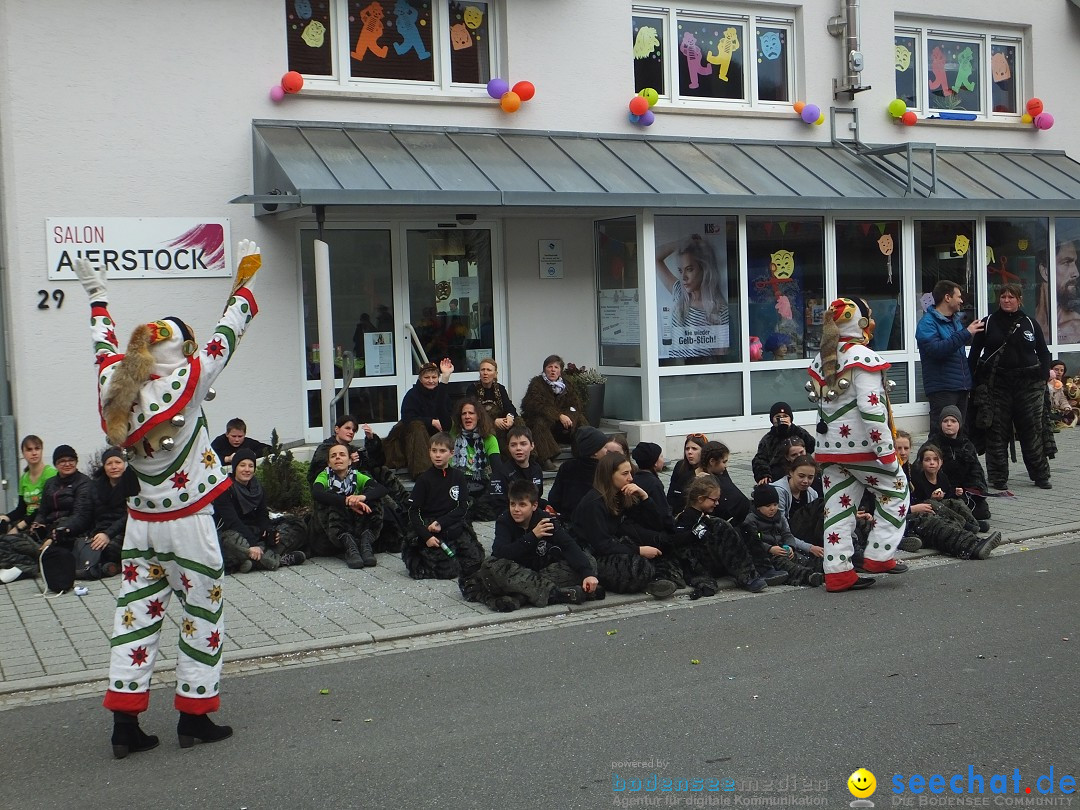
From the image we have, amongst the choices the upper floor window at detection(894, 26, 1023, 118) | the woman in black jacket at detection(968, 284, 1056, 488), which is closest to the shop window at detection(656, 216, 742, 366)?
the woman in black jacket at detection(968, 284, 1056, 488)

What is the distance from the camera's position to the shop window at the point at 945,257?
53.6 feet

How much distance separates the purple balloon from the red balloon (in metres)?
0.11

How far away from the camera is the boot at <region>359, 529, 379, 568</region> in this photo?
9.65m

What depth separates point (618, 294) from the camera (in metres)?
14.9

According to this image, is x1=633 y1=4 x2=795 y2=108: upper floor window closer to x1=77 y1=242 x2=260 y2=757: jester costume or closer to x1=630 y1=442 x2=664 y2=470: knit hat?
x1=630 y1=442 x2=664 y2=470: knit hat

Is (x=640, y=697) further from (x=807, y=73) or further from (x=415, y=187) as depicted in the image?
(x=807, y=73)

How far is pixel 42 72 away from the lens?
Result: 39.3 ft

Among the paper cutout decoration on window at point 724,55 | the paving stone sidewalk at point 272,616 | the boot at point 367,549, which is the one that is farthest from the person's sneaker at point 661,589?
the paper cutout decoration on window at point 724,55

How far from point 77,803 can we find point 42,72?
897cm

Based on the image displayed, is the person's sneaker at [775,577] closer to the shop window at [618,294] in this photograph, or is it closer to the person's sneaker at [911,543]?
the person's sneaker at [911,543]

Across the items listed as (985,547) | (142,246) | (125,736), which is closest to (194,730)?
(125,736)

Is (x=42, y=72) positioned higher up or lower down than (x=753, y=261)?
higher up

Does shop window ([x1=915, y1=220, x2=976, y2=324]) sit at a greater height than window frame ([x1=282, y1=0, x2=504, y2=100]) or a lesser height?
lesser

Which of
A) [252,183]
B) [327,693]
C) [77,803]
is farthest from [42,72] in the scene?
[77,803]
